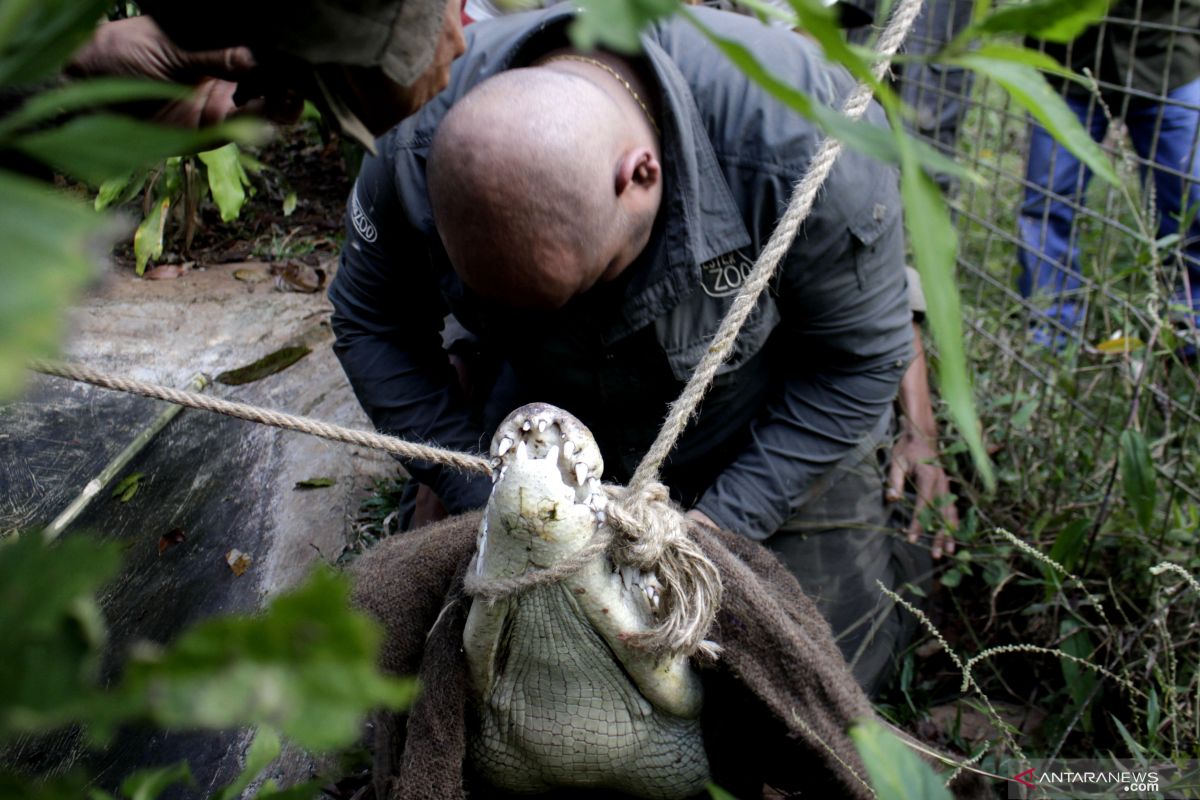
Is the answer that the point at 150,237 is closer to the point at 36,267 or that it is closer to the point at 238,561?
the point at 238,561

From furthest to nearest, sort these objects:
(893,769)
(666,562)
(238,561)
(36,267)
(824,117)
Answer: (238,561) → (666,562) → (893,769) → (824,117) → (36,267)

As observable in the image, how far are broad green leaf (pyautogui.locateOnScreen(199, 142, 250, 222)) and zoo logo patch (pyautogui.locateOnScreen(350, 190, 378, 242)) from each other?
1.67 meters

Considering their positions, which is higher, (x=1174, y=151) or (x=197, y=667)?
(x=197, y=667)

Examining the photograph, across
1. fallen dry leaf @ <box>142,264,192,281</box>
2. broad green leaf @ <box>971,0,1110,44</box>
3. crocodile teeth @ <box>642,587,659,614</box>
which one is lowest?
fallen dry leaf @ <box>142,264,192,281</box>

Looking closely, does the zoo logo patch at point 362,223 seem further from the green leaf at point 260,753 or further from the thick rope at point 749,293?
the green leaf at point 260,753

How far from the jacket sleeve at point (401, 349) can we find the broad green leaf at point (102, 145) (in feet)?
5.58

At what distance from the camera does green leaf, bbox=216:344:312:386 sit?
108 inches

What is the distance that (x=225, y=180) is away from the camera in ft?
11.5

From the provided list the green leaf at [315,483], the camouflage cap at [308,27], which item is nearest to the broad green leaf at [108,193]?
the green leaf at [315,483]

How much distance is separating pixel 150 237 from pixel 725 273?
7.77 feet

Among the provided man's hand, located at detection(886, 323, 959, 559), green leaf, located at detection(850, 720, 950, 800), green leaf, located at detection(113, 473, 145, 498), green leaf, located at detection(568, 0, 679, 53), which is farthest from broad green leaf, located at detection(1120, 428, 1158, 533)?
green leaf, located at detection(113, 473, 145, 498)

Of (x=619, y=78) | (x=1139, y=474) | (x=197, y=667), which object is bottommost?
(x=1139, y=474)

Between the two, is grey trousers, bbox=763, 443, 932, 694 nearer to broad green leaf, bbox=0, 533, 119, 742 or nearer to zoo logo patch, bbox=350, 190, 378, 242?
→ zoo logo patch, bbox=350, 190, 378, 242

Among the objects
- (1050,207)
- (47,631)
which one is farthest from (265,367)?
(47,631)
